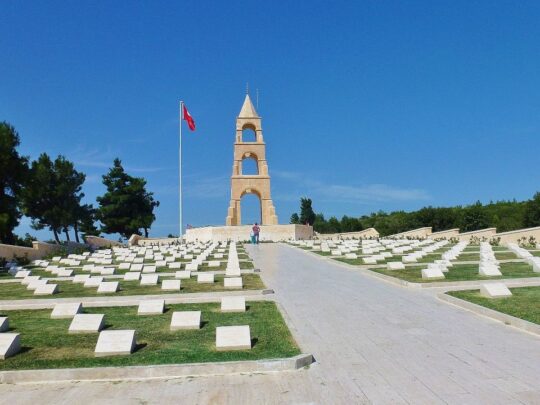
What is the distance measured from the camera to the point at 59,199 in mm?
46781

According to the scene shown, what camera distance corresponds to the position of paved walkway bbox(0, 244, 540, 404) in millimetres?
5297

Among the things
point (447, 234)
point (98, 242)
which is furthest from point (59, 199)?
point (447, 234)

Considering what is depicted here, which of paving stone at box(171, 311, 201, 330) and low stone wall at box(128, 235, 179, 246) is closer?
paving stone at box(171, 311, 201, 330)

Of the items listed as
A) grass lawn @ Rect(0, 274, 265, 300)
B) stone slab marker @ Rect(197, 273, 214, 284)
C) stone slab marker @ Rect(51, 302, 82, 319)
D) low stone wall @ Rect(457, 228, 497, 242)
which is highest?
low stone wall @ Rect(457, 228, 497, 242)

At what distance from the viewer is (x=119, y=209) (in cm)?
5659

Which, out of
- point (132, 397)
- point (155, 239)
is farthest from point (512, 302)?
point (155, 239)

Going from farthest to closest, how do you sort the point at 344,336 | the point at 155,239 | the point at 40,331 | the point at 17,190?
the point at 155,239 < the point at 17,190 < the point at 40,331 < the point at 344,336

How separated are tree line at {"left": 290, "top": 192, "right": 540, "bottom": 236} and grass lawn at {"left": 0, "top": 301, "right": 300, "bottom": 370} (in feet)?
123

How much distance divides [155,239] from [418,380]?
50553 millimetres

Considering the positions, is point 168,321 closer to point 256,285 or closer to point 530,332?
point 256,285

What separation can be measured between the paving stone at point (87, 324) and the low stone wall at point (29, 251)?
2236cm

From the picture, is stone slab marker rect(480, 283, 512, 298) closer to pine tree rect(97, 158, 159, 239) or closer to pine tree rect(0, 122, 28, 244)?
pine tree rect(0, 122, 28, 244)

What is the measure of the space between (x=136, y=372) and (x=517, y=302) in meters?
7.43

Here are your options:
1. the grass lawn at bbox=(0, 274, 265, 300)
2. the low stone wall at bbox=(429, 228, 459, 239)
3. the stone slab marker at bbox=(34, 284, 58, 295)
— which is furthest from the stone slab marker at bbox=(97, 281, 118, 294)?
the low stone wall at bbox=(429, 228, 459, 239)
